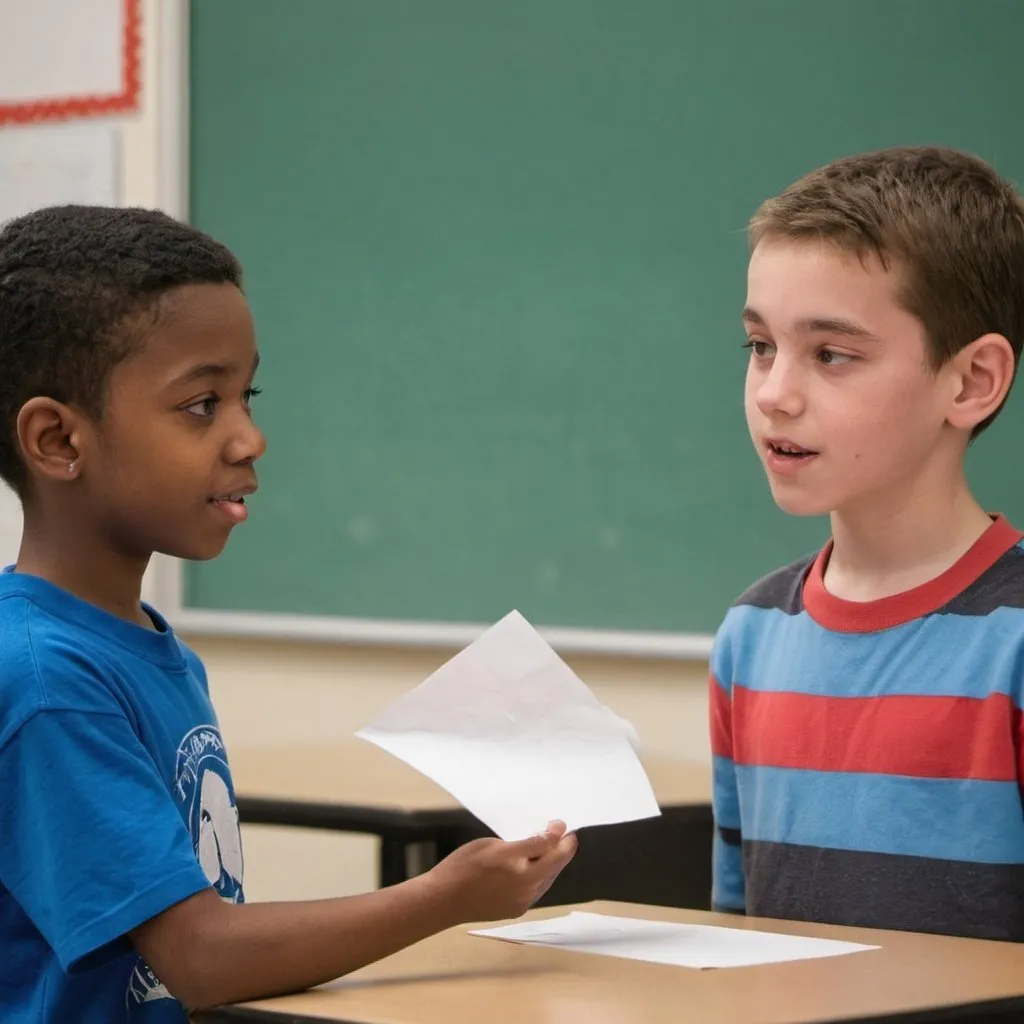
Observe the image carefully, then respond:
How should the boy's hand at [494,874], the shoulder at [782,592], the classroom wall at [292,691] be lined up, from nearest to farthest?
the boy's hand at [494,874]
the shoulder at [782,592]
the classroom wall at [292,691]

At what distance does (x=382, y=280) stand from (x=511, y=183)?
29 cm

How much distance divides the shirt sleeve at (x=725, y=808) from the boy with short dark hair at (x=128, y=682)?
0.49 m

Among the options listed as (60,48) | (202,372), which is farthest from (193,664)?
(60,48)

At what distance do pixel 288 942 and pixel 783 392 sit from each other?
23.9 inches

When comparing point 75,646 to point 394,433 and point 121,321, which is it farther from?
point 394,433

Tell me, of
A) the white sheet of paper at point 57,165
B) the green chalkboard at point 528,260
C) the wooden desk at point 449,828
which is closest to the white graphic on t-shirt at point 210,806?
the wooden desk at point 449,828

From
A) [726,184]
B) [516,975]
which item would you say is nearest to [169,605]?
[726,184]

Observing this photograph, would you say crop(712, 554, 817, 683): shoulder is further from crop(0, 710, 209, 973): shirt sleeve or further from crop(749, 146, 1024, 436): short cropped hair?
crop(0, 710, 209, 973): shirt sleeve

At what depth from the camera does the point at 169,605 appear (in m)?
3.09

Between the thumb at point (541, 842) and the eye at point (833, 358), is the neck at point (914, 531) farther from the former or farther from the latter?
the thumb at point (541, 842)

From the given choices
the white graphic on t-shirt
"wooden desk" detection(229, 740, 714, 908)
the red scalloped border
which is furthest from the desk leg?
the red scalloped border

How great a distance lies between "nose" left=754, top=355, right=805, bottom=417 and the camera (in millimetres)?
1340

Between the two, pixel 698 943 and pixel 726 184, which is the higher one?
pixel 726 184

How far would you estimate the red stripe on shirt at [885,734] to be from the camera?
128cm
